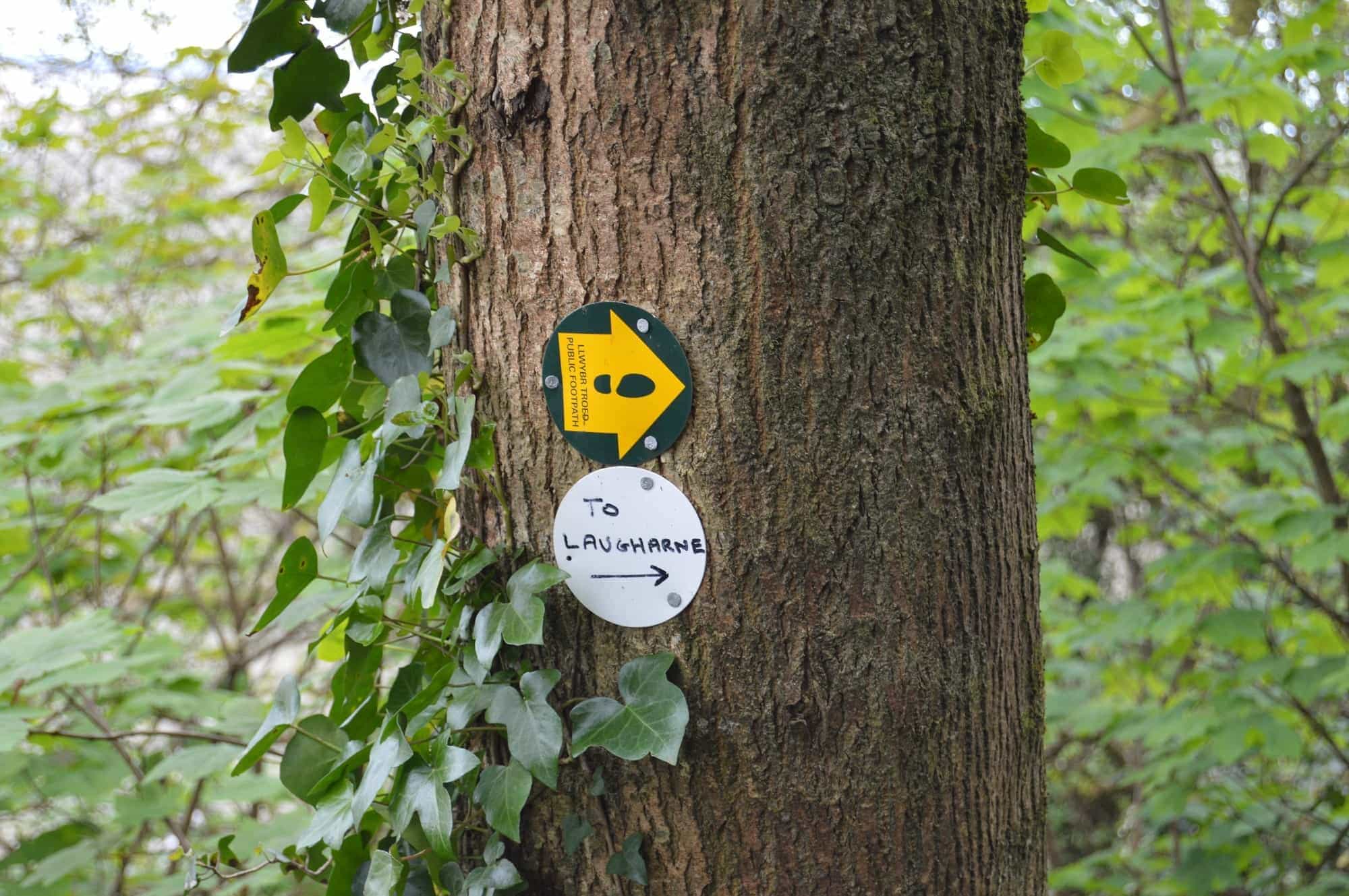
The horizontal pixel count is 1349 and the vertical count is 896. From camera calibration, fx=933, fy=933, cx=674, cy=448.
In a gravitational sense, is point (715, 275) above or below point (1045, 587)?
above

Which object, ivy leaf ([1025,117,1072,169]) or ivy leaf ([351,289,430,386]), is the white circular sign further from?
ivy leaf ([1025,117,1072,169])

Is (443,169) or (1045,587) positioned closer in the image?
(443,169)

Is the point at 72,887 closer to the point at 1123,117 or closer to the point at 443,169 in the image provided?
the point at 443,169

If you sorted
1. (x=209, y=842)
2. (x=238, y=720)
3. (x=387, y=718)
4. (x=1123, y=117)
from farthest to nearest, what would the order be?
(x=1123, y=117), (x=209, y=842), (x=238, y=720), (x=387, y=718)

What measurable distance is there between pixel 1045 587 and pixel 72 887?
328 centimetres

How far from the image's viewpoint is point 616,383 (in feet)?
2.53

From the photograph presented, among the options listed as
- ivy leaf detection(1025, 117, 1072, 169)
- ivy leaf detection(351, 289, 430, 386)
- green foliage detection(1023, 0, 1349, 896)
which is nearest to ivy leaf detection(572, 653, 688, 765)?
ivy leaf detection(351, 289, 430, 386)

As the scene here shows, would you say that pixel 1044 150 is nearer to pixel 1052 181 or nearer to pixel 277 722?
pixel 1052 181

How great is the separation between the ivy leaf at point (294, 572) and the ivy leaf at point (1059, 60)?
0.98m

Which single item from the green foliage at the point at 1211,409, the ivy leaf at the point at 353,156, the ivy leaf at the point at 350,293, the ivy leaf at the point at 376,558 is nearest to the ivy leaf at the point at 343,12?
the ivy leaf at the point at 353,156

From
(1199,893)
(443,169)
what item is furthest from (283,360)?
(1199,893)

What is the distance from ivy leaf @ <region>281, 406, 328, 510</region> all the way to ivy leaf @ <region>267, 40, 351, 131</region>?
0.28 meters

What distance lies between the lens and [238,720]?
5.87 ft

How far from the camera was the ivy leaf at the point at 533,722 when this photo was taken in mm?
758
